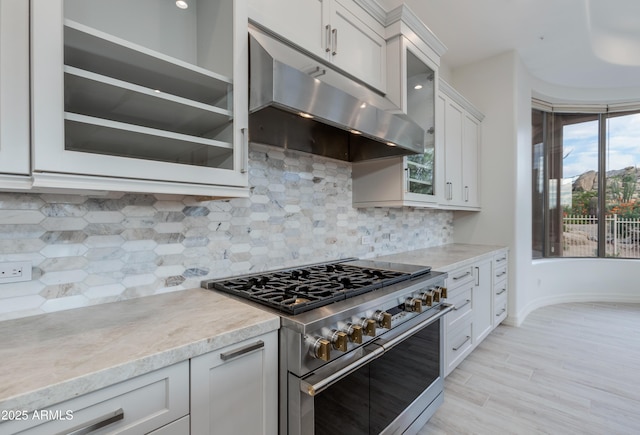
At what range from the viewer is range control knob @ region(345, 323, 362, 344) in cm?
123

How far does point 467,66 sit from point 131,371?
182 inches

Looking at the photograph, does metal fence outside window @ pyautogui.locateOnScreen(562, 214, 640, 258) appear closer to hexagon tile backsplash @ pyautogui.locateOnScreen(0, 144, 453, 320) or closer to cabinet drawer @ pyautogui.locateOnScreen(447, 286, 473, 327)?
cabinet drawer @ pyautogui.locateOnScreen(447, 286, 473, 327)

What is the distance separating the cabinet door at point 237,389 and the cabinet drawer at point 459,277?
156 centimetres

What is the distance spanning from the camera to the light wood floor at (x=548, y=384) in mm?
1925

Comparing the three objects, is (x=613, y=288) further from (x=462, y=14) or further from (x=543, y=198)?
(x=462, y=14)

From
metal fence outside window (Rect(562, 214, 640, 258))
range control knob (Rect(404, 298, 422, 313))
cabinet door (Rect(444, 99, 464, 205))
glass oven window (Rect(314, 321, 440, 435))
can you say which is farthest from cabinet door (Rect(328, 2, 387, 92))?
metal fence outside window (Rect(562, 214, 640, 258))

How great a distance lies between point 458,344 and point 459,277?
1.73ft

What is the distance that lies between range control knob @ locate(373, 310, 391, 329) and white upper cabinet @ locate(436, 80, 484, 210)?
1.79 meters

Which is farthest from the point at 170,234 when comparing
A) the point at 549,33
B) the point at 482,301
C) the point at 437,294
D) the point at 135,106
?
the point at 549,33

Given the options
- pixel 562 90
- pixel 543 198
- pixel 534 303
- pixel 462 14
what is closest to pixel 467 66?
pixel 462 14

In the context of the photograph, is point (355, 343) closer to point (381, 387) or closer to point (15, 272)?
point (381, 387)

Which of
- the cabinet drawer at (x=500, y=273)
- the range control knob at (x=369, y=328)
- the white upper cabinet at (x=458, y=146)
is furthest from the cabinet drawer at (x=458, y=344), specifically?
the range control knob at (x=369, y=328)

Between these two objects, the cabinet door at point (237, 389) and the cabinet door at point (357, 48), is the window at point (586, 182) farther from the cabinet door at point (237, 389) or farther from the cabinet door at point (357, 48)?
the cabinet door at point (237, 389)

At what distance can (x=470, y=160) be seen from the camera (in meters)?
3.59
